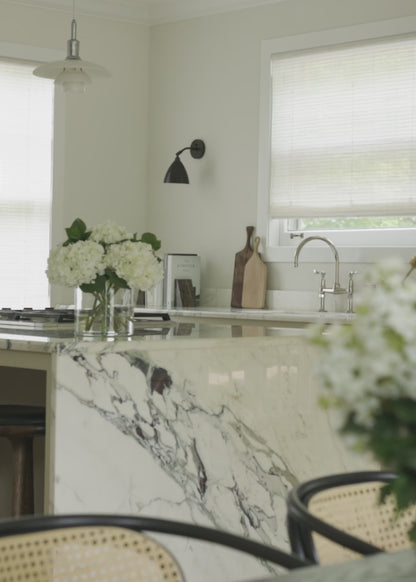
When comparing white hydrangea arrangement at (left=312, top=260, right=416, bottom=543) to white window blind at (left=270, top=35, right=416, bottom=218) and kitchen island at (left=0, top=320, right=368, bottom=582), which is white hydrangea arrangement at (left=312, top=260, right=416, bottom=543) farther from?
Result: white window blind at (left=270, top=35, right=416, bottom=218)

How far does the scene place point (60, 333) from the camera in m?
2.77

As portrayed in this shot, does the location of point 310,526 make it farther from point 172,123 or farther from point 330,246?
point 172,123

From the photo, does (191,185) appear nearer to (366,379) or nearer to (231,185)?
(231,185)

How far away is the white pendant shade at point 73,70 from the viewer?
385cm

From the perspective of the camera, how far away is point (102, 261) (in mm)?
2678

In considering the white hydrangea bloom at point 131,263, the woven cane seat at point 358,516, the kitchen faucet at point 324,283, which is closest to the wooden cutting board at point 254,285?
the kitchen faucet at point 324,283

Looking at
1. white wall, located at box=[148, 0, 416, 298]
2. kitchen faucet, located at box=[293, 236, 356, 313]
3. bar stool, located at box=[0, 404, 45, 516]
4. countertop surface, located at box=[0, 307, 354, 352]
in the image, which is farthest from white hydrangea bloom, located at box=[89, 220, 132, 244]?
white wall, located at box=[148, 0, 416, 298]

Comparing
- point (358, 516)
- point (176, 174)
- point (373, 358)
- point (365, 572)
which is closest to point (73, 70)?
point (176, 174)

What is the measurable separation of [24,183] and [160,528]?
454 centimetres

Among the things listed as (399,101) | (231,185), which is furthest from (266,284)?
(399,101)

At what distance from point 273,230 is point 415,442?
4.54 metres

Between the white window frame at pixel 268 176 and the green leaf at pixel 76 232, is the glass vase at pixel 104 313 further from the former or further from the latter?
the white window frame at pixel 268 176

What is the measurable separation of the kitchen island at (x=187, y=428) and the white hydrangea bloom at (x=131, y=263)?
166 mm

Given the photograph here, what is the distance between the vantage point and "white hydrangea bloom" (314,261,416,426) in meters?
0.76
